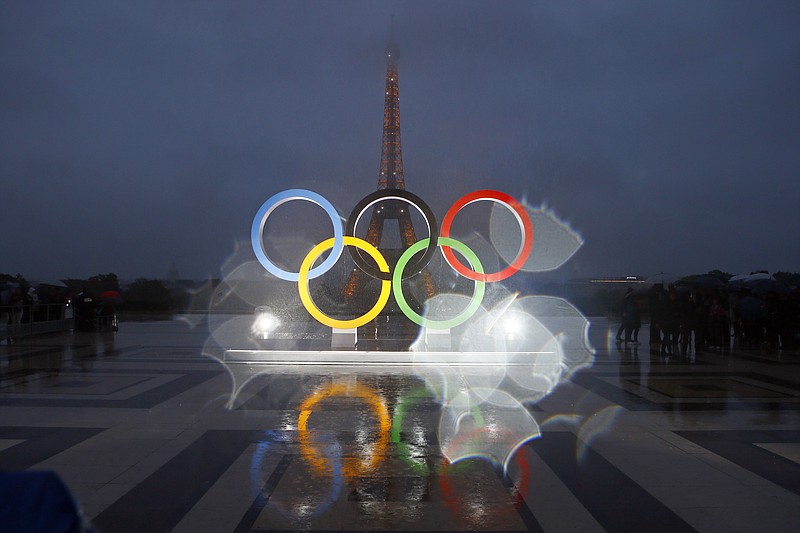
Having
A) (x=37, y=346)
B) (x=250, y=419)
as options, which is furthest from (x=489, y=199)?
(x=37, y=346)

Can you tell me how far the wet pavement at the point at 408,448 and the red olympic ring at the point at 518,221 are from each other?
9.82ft

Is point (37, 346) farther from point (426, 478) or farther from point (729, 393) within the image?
point (729, 393)

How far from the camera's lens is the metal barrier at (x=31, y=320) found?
19.0m

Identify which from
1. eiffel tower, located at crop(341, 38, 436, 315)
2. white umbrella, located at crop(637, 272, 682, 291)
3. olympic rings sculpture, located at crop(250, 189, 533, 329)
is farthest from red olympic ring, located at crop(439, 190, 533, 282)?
eiffel tower, located at crop(341, 38, 436, 315)

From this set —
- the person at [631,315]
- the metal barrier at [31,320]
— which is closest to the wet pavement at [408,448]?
the person at [631,315]

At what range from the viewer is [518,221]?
1502 cm

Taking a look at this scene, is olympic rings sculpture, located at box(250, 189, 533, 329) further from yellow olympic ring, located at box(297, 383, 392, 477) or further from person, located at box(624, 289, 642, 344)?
person, located at box(624, 289, 642, 344)

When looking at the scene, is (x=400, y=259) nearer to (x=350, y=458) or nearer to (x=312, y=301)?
(x=312, y=301)

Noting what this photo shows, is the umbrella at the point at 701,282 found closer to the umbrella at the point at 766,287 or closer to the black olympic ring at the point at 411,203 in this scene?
the umbrella at the point at 766,287

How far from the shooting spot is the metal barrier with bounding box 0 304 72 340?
1905cm

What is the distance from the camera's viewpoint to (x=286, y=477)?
5.99 metres

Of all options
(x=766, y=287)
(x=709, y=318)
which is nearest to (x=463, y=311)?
(x=709, y=318)

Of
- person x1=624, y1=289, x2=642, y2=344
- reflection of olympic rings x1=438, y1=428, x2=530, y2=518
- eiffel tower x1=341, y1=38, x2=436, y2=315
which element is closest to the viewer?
reflection of olympic rings x1=438, y1=428, x2=530, y2=518

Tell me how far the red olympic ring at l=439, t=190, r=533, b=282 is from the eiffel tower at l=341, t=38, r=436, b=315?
21270 mm
